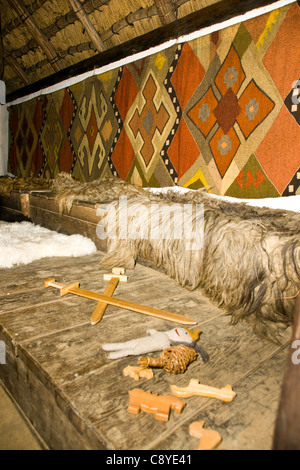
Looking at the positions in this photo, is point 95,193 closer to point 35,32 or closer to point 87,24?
point 87,24

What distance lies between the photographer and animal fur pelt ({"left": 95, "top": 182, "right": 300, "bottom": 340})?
1092 millimetres

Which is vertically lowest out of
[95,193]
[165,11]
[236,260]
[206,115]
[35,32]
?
[236,260]

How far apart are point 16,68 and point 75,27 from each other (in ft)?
5.43

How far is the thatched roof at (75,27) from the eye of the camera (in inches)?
99.5

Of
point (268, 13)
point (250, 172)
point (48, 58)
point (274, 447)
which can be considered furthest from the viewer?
point (48, 58)

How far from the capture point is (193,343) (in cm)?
90

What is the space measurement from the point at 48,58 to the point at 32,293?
11.9 ft

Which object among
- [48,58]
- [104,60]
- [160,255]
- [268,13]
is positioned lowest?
[160,255]

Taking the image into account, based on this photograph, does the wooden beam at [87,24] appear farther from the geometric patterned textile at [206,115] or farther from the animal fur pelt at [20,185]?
the animal fur pelt at [20,185]

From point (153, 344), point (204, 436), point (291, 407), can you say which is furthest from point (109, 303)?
point (291, 407)

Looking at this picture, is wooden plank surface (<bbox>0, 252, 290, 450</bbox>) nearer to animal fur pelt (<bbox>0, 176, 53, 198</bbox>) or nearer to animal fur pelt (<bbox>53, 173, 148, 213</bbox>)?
animal fur pelt (<bbox>53, 173, 148, 213</bbox>)

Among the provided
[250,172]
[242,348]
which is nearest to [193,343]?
[242,348]

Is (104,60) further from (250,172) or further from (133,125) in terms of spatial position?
(250,172)

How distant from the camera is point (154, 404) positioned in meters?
0.63
